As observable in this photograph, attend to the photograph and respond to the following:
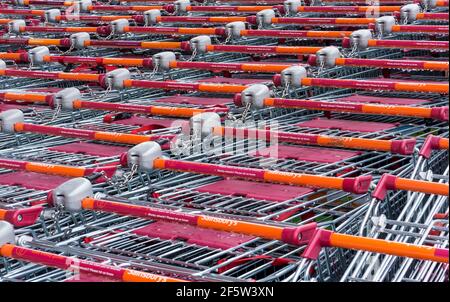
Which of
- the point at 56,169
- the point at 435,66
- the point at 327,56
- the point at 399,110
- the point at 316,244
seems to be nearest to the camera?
the point at 316,244

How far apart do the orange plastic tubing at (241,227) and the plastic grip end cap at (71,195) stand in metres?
0.77

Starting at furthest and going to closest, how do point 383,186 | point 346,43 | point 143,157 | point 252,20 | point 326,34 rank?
point 252,20 → point 326,34 → point 346,43 → point 143,157 → point 383,186

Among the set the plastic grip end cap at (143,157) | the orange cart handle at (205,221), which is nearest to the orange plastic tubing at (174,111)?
the plastic grip end cap at (143,157)

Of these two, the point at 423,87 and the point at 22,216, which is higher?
the point at 423,87

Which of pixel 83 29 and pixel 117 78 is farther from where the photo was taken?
pixel 83 29

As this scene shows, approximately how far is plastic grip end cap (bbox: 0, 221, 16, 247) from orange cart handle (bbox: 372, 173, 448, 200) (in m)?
1.82

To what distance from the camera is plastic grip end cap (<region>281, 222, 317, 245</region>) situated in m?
4.25

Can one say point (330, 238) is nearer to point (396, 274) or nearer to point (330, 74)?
point (396, 274)

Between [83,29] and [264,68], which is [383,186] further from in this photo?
[83,29]

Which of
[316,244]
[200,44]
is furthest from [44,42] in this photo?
[316,244]

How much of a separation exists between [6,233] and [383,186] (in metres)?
1.90

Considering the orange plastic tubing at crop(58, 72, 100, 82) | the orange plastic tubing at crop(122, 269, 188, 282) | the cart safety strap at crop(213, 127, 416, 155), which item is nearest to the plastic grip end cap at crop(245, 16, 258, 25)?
the orange plastic tubing at crop(58, 72, 100, 82)

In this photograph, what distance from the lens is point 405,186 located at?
182 inches

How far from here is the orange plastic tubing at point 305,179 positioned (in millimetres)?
4848
